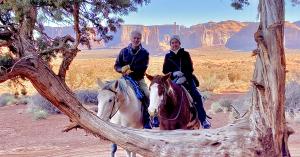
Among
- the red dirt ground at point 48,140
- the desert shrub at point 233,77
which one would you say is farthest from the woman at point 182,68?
the desert shrub at point 233,77

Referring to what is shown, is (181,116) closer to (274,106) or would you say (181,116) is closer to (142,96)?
(142,96)

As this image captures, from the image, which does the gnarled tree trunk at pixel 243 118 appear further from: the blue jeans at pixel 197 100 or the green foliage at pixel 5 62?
the blue jeans at pixel 197 100

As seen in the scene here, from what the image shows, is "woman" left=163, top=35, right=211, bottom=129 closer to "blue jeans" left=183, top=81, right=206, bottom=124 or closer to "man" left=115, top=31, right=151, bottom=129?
"blue jeans" left=183, top=81, right=206, bottom=124

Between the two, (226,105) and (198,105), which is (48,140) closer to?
(198,105)

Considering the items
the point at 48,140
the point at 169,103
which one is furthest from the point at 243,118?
the point at 48,140

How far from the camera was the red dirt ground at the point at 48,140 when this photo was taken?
1384cm

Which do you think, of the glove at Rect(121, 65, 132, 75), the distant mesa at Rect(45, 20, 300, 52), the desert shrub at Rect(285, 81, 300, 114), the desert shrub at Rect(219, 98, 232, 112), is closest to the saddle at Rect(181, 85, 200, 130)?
the glove at Rect(121, 65, 132, 75)

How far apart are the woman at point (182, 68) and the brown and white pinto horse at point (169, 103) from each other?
0.37m

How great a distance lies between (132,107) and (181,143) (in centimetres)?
419

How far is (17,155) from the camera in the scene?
14172 mm

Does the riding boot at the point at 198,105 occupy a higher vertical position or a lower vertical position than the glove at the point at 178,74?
lower

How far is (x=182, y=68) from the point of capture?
384 inches

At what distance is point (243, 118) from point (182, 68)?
4028 millimetres

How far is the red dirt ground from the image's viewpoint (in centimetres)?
1384
